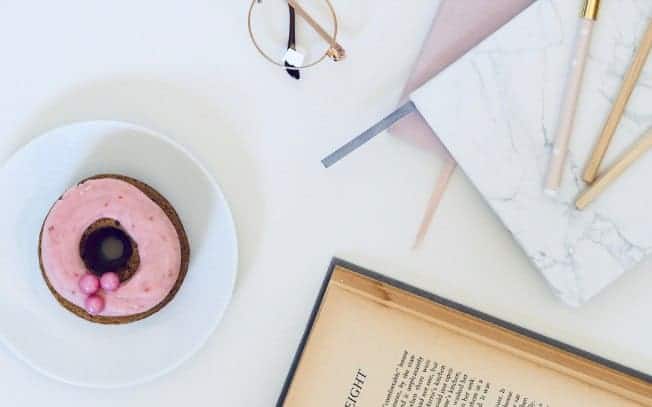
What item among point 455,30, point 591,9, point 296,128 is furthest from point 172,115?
point 591,9

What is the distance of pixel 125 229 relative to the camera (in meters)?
0.65

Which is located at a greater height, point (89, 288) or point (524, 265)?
point (524, 265)

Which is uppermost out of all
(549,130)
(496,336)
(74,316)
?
(549,130)

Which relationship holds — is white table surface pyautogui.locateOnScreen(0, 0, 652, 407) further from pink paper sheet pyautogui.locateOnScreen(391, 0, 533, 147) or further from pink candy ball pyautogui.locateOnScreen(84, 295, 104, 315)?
pink candy ball pyautogui.locateOnScreen(84, 295, 104, 315)

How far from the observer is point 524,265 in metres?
0.69

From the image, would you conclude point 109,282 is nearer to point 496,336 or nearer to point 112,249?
point 112,249

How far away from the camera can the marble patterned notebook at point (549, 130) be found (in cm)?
65

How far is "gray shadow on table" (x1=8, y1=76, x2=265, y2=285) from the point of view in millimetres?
696

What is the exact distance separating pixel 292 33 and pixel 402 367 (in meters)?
0.29

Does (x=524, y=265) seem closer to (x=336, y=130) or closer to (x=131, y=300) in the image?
(x=336, y=130)

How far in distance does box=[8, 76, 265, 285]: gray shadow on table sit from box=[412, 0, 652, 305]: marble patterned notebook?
0.51 feet

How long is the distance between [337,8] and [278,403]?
0.33 metres

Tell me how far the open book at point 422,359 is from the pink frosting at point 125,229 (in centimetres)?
14

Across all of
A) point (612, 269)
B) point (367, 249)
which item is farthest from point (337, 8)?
point (612, 269)
